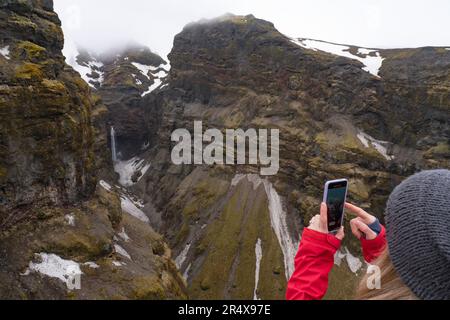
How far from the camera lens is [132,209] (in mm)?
110062

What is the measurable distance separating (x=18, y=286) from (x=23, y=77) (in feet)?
67.8

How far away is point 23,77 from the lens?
38.6m

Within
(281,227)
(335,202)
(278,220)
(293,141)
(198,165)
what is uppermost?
(335,202)

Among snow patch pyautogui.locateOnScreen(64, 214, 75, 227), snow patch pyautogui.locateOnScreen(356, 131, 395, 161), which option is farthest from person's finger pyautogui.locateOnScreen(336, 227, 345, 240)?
snow patch pyautogui.locateOnScreen(356, 131, 395, 161)

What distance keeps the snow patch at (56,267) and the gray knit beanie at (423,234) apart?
33.8 metres

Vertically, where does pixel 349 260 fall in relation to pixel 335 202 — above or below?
below

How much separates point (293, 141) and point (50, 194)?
67.7 meters

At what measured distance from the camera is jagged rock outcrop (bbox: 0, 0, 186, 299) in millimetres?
33406

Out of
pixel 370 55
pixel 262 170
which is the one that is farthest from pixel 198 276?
pixel 370 55

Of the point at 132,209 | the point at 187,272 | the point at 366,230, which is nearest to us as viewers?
the point at 366,230

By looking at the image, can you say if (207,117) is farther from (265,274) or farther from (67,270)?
(67,270)

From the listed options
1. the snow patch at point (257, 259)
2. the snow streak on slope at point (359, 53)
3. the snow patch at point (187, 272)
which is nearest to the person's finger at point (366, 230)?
the snow patch at point (257, 259)

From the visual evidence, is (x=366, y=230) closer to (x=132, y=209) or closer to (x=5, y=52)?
(x=5, y=52)

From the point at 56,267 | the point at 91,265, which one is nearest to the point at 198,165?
the point at 91,265
